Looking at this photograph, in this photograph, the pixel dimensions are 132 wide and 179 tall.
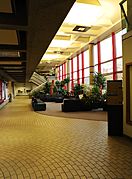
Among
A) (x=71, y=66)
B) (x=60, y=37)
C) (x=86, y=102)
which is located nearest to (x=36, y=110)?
(x=86, y=102)

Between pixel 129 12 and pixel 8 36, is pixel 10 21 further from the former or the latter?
pixel 129 12

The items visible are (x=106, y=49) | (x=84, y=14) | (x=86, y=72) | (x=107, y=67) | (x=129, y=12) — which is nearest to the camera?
(x=129, y=12)

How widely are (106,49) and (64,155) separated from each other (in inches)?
508

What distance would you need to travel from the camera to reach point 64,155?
3949 millimetres

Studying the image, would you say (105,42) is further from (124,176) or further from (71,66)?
(124,176)

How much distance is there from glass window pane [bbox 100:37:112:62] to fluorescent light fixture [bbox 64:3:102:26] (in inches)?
142

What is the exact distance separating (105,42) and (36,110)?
7780 millimetres

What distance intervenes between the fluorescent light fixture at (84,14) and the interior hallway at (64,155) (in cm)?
596

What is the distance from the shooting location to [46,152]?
4156 mm

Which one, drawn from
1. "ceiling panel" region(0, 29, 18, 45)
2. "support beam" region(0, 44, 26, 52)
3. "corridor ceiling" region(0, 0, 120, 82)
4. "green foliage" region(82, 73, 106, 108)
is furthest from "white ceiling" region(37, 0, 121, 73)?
"ceiling panel" region(0, 29, 18, 45)

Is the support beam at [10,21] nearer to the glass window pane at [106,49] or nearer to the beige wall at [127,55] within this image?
the beige wall at [127,55]

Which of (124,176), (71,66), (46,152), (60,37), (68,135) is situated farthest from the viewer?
(71,66)

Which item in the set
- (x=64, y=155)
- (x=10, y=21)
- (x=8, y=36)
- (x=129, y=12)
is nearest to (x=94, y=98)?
(x=129, y=12)

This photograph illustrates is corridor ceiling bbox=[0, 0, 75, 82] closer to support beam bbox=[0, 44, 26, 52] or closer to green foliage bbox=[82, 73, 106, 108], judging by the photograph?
support beam bbox=[0, 44, 26, 52]
